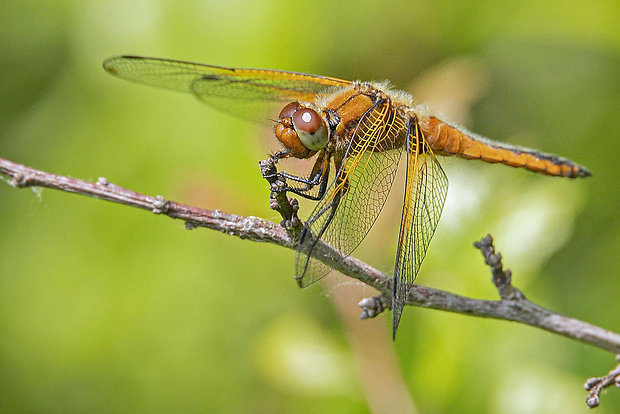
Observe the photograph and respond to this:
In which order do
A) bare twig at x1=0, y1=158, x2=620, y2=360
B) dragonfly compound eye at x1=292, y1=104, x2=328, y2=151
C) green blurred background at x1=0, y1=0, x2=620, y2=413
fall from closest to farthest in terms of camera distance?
1. bare twig at x1=0, y1=158, x2=620, y2=360
2. dragonfly compound eye at x1=292, y1=104, x2=328, y2=151
3. green blurred background at x1=0, y1=0, x2=620, y2=413

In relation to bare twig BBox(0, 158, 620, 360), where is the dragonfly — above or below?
above

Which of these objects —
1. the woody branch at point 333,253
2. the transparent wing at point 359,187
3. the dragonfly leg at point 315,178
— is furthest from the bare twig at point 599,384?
the dragonfly leg at point 315,178

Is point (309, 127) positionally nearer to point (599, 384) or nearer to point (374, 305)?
point (374, 305)

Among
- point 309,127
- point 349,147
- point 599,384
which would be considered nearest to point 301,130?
point 309,127

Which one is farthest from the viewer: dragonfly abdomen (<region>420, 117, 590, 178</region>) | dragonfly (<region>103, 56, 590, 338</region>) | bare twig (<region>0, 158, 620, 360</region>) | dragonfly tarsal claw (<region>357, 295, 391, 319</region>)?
dragonfly abdomen (<region>420, 117, 590, 178</region>)

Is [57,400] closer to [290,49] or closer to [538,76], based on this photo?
[290,49]

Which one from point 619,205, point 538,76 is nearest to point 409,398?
point 619,205

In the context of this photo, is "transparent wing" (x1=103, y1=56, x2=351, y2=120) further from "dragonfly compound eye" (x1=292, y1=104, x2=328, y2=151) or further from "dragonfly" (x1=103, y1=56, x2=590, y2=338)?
"dragonfly compound eye" (x1=292, y1=104, x2=328, y2=151)

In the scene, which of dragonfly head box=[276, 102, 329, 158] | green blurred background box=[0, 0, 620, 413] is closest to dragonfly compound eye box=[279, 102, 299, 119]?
dragonfly head box=[276, 102, 329, 158]

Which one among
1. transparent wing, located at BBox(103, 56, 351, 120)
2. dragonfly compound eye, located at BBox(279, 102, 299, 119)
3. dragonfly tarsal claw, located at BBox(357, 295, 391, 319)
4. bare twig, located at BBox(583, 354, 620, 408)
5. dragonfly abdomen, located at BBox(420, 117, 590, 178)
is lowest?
bare twig, located at BBox(583, 354, 620, 408)
